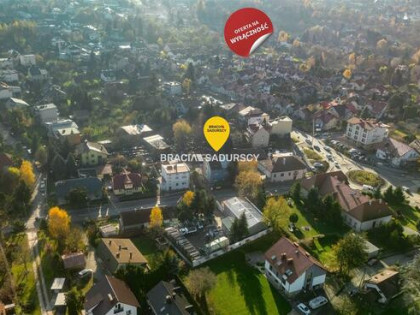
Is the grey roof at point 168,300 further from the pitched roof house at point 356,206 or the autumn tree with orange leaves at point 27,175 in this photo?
the autumn tree with orange leaves at point 27,175

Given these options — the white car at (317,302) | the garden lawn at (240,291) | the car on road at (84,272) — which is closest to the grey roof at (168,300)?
the garden lawn at (240,291)

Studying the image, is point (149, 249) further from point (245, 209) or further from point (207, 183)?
point (207, 183)

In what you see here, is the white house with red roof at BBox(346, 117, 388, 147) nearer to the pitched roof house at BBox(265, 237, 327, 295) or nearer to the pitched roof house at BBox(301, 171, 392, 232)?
the pitched roof house at BBox(301, 171, 392, 232)

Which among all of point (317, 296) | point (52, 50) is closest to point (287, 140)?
point (317, 296)

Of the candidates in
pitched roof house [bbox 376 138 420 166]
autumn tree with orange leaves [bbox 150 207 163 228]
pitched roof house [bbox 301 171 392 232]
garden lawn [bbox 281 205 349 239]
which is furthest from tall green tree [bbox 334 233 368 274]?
pitched roof house [bbox 376 138 420 166]

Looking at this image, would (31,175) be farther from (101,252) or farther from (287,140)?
(287,140)

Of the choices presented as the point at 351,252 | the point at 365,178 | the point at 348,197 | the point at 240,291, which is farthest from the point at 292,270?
the point at 365,178
